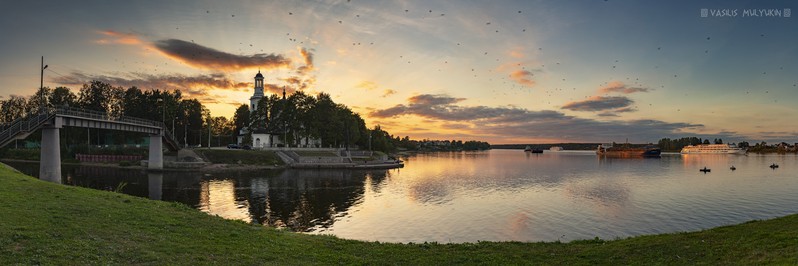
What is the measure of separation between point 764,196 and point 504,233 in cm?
4606

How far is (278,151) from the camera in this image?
110m

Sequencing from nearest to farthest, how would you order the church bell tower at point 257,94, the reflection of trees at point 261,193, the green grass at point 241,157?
the reflection of trees at point 261,193, the green grass at point 241,157, the church bell tower at point 257,94

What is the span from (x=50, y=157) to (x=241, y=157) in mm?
49303

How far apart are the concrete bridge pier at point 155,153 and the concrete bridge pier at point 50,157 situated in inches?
1324

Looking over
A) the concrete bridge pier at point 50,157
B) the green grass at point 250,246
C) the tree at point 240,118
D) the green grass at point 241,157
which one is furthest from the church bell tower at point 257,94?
the green grass at point 250,246

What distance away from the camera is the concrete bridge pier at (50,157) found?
51.9 metres

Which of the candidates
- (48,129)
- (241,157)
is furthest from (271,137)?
(48,129)

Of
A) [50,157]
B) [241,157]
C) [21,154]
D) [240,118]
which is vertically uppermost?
[240,118]

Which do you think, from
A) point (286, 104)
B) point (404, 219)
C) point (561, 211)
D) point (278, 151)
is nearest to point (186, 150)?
point (278, 151)

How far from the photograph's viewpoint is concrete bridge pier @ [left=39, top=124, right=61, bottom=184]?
51.9m

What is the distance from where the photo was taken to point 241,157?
10144 cm

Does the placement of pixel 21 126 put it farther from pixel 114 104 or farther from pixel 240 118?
pixel 240 118

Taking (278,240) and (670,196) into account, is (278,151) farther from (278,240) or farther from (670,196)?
(278,240)

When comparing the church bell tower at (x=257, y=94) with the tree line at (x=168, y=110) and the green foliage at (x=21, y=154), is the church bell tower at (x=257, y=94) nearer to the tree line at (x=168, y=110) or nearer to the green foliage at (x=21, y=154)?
the tree line at (x=168, y=110)
